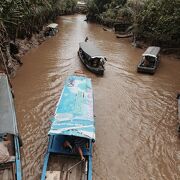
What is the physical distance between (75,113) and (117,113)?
402 centimetres

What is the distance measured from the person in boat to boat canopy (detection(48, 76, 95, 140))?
498 millimetres

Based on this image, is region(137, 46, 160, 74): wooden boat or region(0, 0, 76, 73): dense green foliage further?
region(137, 46, 160, 74): wooden boat

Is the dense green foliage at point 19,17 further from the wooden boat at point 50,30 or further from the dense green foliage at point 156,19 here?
the dense green foliage at point 156,19

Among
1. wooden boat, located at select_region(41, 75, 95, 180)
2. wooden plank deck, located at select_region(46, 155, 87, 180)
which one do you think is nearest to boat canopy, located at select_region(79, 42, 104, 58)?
wooden boat, located at select_region(41, 75, 95, 180)

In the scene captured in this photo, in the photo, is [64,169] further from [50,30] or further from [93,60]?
[50,30]

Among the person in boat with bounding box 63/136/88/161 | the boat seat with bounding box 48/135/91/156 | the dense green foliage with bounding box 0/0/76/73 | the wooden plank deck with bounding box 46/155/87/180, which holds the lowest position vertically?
the wooden plank deck with bounding box 46/155/87/180

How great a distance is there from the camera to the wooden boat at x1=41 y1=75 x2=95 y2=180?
335 inches

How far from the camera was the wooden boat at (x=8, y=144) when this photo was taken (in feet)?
26.2

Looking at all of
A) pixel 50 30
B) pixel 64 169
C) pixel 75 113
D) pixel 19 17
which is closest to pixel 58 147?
pixel 64 169

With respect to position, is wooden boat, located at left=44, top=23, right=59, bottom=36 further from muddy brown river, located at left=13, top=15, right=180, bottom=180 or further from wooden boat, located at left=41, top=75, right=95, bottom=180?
wooden boat, located at left=41, top=75, right=95, bottom=180

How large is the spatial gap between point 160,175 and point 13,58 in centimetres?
1320

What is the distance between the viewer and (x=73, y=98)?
11359 mm

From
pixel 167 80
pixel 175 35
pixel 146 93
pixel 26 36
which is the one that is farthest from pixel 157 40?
pixel 26 36

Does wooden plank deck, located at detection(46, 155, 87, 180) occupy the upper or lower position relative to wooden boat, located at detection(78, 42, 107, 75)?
lower
